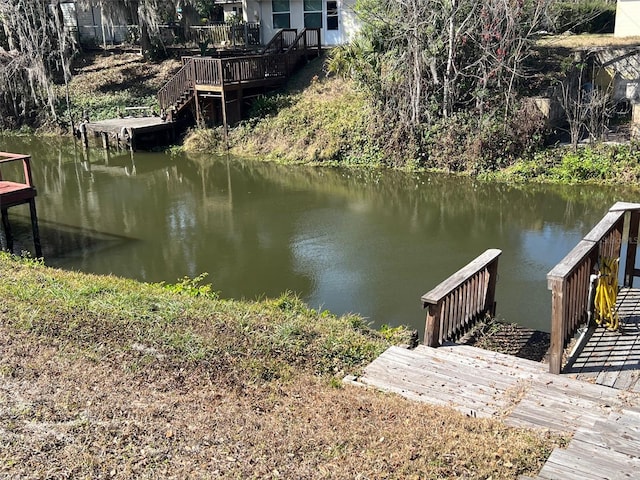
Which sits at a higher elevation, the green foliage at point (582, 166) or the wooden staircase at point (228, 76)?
the wooden staircase at point (228, 76)

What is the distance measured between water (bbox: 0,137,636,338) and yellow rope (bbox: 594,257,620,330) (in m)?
2.33

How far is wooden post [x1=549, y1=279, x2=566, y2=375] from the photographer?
5840 mm

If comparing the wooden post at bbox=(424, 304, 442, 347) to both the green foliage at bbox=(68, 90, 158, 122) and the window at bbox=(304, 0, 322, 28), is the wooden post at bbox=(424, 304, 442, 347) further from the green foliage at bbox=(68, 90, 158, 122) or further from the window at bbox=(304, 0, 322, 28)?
the window at bbox=(304, 0, 322, 28)

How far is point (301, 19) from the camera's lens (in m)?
28.9

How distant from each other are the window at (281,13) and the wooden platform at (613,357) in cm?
2460

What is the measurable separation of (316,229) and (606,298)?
841cm

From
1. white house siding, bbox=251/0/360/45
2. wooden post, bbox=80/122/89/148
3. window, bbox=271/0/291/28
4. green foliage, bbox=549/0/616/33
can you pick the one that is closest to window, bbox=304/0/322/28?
white house siding, bbox=251/0/360/45

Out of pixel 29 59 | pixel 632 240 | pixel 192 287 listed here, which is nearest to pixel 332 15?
pixel 29 59

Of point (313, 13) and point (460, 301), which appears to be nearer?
point (460, 301)

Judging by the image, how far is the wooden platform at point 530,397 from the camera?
13.4ft

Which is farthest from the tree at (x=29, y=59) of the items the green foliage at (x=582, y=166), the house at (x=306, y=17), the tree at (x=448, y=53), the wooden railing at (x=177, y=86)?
the green foliage at (x=582, y=166)

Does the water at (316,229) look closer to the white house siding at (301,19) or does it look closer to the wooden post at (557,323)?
the wooden post at (557,323)

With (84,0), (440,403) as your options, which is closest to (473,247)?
(440,403)

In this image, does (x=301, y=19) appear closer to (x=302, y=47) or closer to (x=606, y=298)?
(x=302, y=47)
